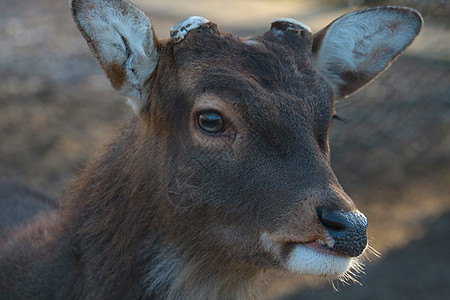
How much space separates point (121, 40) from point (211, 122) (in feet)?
2.65

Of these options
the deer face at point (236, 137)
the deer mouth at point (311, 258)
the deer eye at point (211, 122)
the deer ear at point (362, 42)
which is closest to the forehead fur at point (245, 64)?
the deer face at point (236, 137)

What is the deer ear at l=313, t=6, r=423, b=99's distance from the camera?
14.3ft

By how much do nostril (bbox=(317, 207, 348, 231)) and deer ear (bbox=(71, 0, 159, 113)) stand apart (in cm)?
154

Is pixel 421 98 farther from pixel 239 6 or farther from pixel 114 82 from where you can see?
pixel 239 6

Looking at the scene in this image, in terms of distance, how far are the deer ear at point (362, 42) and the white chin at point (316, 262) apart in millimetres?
1712

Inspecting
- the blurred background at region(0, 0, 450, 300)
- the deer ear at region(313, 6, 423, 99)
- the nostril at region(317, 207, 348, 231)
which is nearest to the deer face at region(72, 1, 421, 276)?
the nostril at region(317, 207, 348, 231)

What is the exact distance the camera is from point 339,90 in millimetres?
4695

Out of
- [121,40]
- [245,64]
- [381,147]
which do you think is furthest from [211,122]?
[381,147]

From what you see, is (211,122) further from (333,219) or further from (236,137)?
(333,219)

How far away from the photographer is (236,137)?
11.5 feet

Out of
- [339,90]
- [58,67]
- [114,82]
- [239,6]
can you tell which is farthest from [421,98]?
[239,6]

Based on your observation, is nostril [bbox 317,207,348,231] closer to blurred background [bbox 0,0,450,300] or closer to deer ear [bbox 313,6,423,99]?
deer ear [bbox 313,6,423,99]

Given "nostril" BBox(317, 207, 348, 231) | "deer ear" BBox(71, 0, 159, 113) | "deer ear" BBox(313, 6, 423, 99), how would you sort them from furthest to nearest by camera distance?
"deer ear" BBox(313, 6, 423, 99)
"deer ear" BBox(71, 0, 159, 113)
"nostril" BBox(317, 207, 348, 231)

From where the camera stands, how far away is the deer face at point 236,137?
10.7 ft
